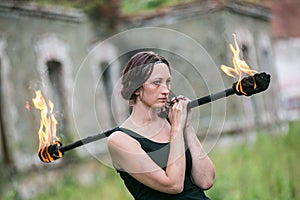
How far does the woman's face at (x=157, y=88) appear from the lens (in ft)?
9.50

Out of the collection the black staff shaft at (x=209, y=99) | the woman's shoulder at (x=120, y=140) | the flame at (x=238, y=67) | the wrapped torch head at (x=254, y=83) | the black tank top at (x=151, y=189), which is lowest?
the black tank top at (x=151, y=189)

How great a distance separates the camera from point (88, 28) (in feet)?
47.5

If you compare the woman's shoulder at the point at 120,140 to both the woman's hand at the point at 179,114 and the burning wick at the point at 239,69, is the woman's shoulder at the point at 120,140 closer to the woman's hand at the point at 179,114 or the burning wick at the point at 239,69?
the woman's hand at the point at 179,114

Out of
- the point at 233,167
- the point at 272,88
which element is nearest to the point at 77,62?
the point at 233,167

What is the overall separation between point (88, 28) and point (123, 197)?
22.3ft

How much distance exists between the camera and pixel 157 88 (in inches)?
114

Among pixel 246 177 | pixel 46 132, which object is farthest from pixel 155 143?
pixel 246 177

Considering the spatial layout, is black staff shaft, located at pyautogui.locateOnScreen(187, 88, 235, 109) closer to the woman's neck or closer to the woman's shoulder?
the woman's neck

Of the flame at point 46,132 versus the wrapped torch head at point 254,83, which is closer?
the wrapped torch head at point 254,83

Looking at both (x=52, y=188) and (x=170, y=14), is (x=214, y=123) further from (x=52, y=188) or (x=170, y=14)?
(x=170, y=14)

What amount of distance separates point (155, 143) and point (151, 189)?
0.58ft

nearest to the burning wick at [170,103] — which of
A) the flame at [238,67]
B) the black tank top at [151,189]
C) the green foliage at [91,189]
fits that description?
the flame at [238,67]

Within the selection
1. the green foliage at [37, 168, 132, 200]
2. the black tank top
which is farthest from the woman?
the green foliage at [37, 168, 132, 200]

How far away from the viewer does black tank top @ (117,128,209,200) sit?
9.52 ft
